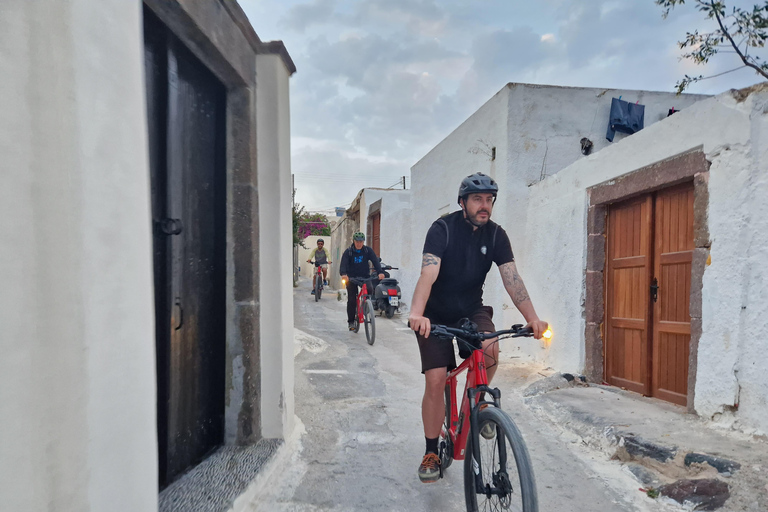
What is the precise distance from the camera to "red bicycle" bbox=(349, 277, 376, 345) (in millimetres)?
7758

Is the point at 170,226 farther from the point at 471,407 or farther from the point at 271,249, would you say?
the point at 471,407

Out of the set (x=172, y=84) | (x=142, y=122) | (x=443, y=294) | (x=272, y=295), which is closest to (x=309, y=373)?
(x=272, y=295)

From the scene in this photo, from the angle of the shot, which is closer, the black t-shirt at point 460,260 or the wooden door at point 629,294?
the black t-shirt at point 460,260

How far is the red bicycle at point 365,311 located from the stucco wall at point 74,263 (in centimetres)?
597

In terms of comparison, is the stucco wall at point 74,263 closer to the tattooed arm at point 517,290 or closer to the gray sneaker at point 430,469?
the gray sneaker at point 430,469

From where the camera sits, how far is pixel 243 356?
321 centimetres

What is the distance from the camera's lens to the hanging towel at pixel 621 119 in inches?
305

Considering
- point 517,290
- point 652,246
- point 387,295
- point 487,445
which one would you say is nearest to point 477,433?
point 487,445

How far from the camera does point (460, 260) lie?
9.80 ft

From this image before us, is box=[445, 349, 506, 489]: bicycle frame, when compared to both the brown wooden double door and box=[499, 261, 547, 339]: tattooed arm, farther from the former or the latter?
the brown wooden double door

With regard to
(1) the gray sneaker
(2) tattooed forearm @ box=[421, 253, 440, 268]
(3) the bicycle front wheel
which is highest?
→ (2) tattooed forearm @ box=[421, 253, 440, 268]

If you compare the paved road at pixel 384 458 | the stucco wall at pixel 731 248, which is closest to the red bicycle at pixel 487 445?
the paved road at pixel 384 458

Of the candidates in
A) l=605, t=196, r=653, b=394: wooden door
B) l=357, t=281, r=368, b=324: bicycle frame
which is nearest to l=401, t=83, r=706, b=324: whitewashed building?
l=605, t=196, r=653, b=394: wooden door

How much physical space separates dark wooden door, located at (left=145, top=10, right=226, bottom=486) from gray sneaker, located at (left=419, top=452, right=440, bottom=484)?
1.25m
